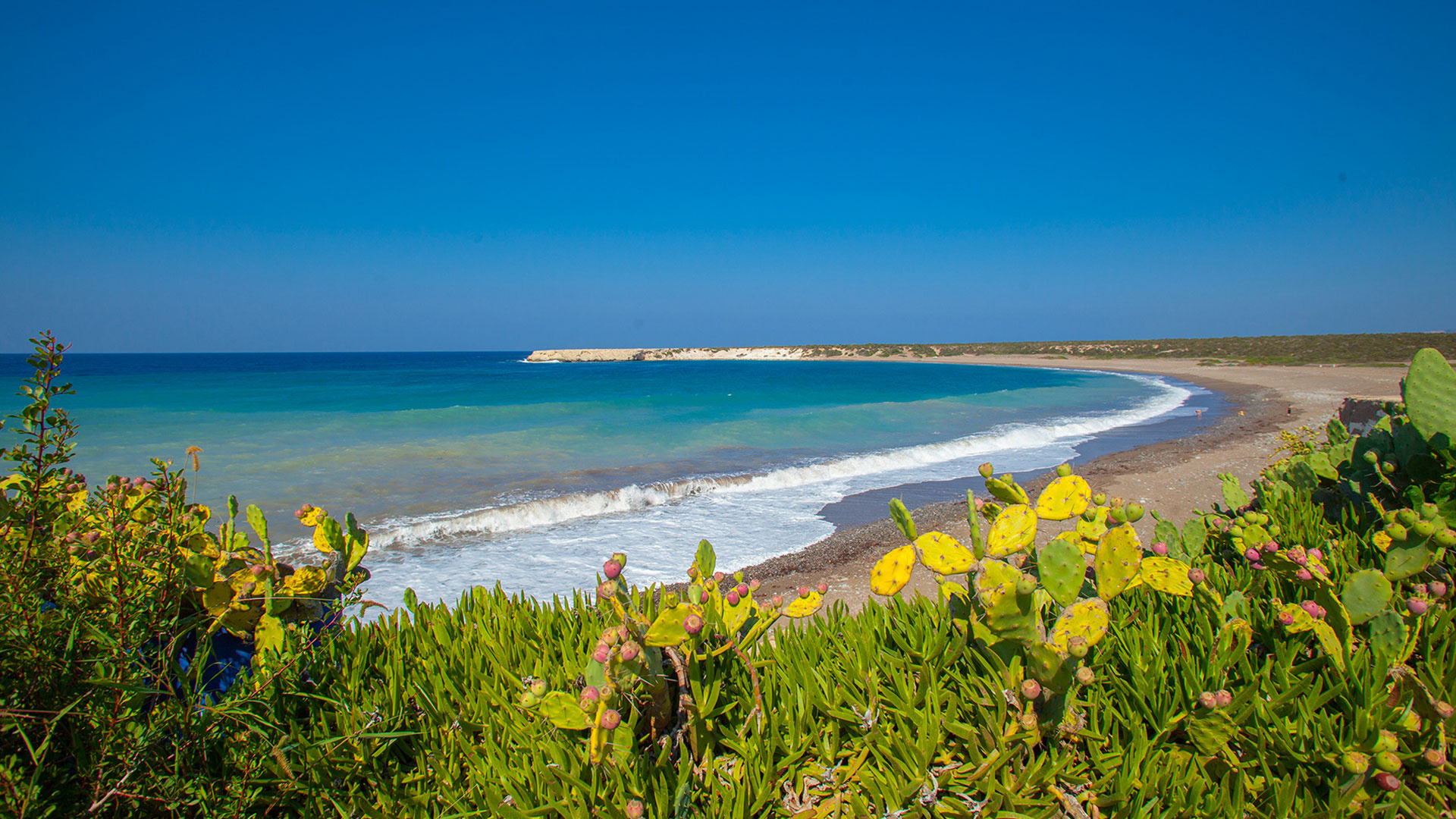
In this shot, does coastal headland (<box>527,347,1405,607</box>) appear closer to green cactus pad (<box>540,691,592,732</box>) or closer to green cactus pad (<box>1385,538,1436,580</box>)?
green cactus pad (<box>1385,538,1436,580</box>)

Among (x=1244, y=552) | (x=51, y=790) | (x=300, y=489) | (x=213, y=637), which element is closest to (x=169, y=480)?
(x=213, y=637)

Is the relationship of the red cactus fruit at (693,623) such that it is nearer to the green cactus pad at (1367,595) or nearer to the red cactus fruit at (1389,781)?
the red cactus fruit at (1389,781)

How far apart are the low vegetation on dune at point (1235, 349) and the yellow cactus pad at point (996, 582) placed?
Result: 40.5 meters

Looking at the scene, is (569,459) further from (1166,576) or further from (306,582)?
(1166,576)

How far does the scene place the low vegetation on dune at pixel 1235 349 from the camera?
177 ft

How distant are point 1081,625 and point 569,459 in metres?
13.7

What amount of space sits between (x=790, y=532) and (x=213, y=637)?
7.35 m

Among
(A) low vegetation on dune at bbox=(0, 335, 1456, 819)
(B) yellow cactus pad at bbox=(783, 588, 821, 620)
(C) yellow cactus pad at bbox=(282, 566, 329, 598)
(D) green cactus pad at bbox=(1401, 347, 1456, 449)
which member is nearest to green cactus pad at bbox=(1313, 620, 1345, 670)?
(A) low vegetation on dune at bbox=(0, 335, 1456, 819)

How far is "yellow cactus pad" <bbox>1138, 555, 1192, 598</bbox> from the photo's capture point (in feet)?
6.77

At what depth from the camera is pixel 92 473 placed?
12906 millimetres

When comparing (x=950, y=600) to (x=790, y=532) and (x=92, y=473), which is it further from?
(x=92, y=473)

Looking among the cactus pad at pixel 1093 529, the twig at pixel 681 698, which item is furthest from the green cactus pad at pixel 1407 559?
the twig at pixel 681 698

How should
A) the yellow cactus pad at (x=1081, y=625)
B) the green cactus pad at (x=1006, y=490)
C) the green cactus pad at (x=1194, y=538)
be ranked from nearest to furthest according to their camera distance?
the yellow cactus pad at (x=1081, y=625) → the green cactus pad at (x=1006, y=490) → the green cactus pad at (x=1194, y=538)

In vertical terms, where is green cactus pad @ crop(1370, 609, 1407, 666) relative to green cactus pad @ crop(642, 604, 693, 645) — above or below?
below
